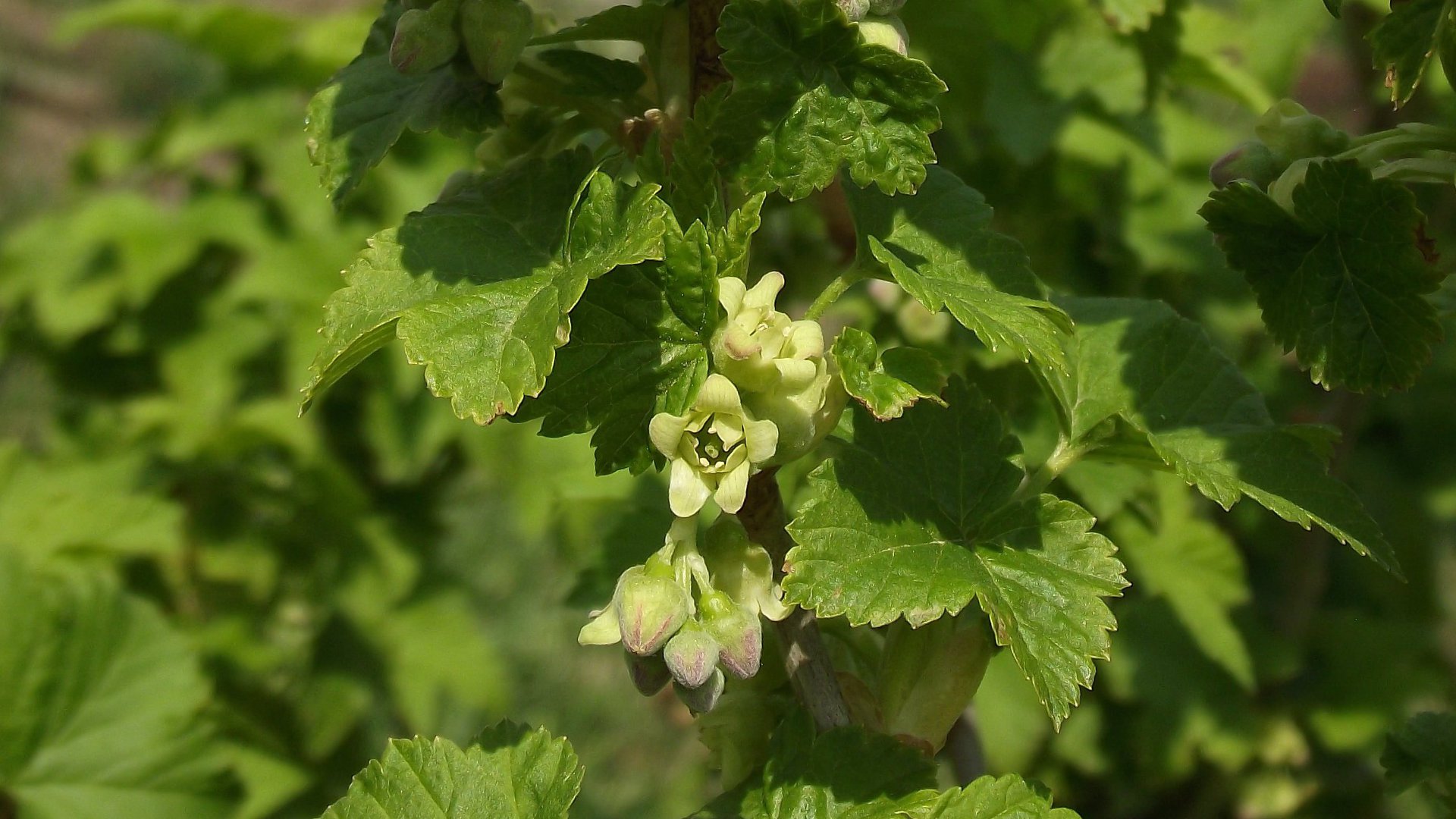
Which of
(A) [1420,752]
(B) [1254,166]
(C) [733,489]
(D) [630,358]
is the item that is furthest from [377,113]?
(A) [1420,752]

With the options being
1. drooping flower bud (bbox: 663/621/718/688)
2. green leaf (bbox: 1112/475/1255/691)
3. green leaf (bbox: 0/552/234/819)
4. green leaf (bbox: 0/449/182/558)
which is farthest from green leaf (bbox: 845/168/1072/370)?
green leaf (bbox: 0/449/182/558)

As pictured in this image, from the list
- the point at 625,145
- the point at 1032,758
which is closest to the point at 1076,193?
the point at 1032,758

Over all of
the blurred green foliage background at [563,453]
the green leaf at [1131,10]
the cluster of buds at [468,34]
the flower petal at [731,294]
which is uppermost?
the cluster of buds at [468,34]

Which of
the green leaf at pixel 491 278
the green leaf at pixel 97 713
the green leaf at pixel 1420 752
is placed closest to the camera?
the green leaf at pixel 491 278

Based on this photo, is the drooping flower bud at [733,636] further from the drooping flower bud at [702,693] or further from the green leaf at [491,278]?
the green leaf at [491,278]

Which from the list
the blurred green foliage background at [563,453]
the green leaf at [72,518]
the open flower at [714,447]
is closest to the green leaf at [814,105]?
the open flower at [714,447]
